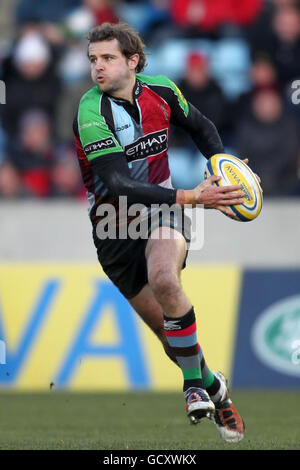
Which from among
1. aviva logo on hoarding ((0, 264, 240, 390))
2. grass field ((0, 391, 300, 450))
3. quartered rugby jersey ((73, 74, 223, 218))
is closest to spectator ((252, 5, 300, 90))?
aviva logo on hoarding ((0, 264, 240, 390))

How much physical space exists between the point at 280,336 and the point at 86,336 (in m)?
1.99


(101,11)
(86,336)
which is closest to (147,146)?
(86,336)

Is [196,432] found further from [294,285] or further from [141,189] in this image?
[294,285]

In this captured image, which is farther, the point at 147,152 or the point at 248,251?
the point at 248,251

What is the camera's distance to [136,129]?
21.1ft

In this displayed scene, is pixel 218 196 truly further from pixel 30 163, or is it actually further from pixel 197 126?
pixel 30 163

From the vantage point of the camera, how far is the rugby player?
19.8 ft

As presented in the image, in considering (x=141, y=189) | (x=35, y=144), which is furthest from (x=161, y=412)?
(x=35, y=144)

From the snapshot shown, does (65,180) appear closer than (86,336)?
No

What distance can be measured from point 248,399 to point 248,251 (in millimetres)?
1982

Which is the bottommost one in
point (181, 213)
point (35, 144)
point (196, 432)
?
point (196, 432)

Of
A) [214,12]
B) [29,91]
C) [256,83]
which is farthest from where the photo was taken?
[214,12]

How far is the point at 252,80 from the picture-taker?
39.7 ft

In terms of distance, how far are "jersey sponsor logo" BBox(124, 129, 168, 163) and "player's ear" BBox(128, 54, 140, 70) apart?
46 cm
